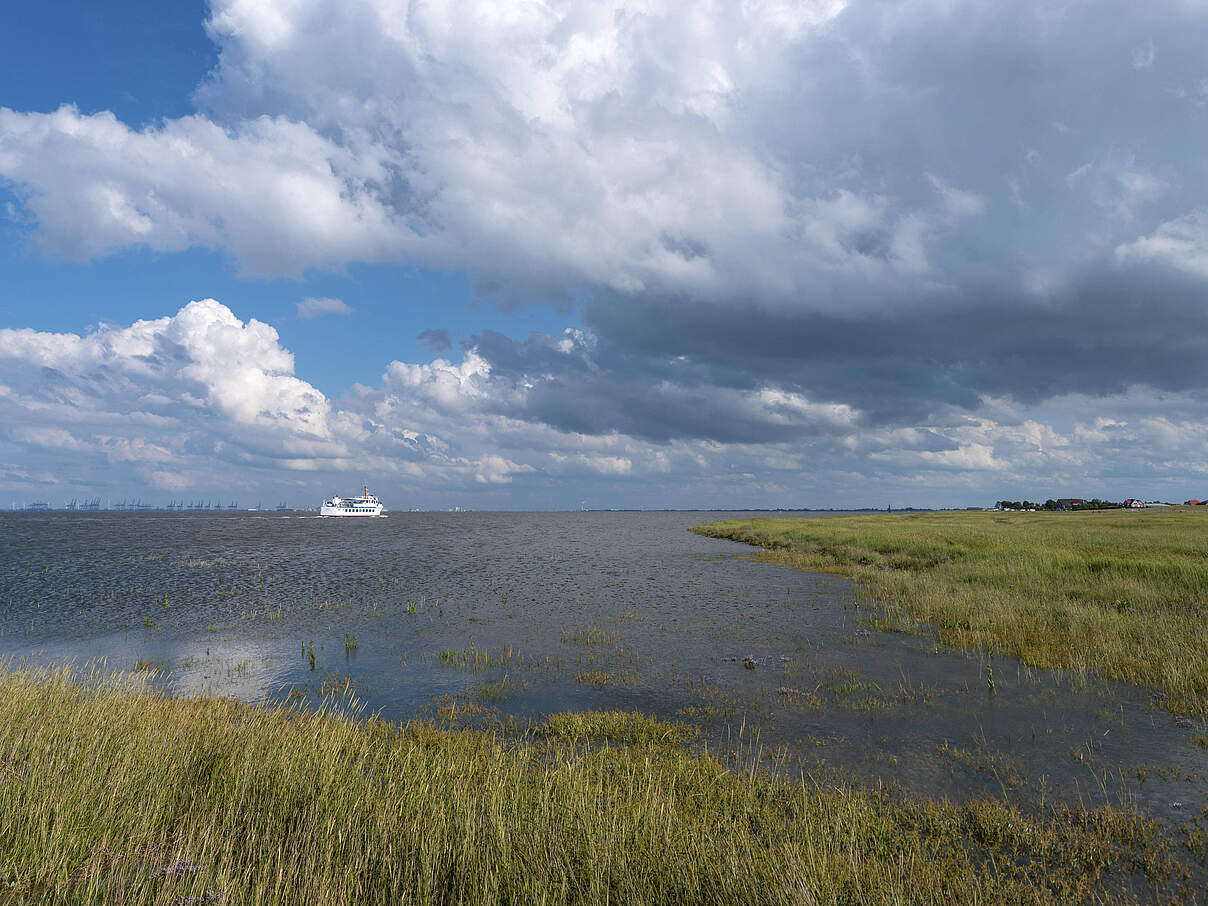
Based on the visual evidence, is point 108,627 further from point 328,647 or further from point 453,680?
point 453,680

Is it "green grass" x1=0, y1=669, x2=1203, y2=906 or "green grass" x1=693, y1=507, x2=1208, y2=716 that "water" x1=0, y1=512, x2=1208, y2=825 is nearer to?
"green grass" x1=693, y1=507, x2=1208, y2=716

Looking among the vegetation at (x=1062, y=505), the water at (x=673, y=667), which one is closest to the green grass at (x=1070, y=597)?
the water at (x=673, y=667)

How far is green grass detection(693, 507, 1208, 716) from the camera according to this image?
1817 cm

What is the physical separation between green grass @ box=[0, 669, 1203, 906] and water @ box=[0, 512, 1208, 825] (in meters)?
2.14

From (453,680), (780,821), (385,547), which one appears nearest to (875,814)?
(780,821)

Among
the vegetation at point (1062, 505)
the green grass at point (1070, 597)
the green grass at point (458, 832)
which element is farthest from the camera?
the vegetation at point (1062, 505)

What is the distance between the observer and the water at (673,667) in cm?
1234

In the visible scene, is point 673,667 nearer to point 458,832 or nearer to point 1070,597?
point 458,832

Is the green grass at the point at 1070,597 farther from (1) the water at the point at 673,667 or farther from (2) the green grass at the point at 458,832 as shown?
(2) the green grass at the point at 458,832

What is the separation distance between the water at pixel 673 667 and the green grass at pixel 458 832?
2.14 m

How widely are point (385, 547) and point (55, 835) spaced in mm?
79842

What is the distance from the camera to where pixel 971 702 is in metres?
16.0

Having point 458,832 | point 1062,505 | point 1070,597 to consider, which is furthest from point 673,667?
point 1062,505

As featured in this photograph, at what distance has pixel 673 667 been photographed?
20594 millimetres
